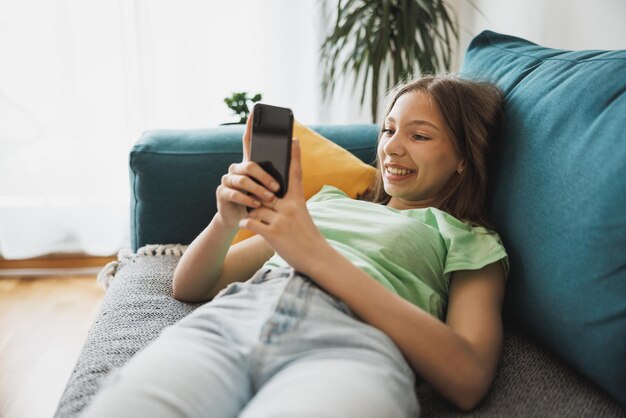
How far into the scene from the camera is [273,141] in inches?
36.4

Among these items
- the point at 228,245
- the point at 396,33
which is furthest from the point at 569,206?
the point at 396,33

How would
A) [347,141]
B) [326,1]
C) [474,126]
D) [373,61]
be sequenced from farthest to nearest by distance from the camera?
[326,1]
[373,61]
[347,141]
[474,126]

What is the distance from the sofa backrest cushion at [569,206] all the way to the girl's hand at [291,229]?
1.22 feet

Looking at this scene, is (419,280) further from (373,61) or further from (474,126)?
(373,61)

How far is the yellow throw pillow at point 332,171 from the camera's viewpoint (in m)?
1.50

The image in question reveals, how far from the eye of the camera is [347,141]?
1.72 meters

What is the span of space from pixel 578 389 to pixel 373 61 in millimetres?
1545

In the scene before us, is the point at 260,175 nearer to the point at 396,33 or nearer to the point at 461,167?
the point at 461,167

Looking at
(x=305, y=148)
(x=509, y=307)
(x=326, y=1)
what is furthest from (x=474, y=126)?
A: (x=326, y=1)

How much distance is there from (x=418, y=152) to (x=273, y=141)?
380 mm

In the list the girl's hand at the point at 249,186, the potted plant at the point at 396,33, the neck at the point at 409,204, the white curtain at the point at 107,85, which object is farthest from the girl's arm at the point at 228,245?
the white curtain at the point at 107,85

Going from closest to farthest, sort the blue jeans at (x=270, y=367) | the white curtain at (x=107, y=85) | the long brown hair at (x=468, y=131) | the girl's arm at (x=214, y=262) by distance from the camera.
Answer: the blue jeans at (x=270, y=367)
the girl's arm at (x=214, y=262)
the long brown hair at (x=468, y=131)
the white curtain at (x=107, y=85)

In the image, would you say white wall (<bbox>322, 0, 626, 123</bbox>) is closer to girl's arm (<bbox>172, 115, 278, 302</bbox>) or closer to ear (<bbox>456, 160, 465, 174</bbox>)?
ear (<bbox>456, 160, 465, 174</bbox>)

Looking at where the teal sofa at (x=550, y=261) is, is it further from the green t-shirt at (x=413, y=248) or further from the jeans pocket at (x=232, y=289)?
the jeans pocket at (x=232, y=289)
